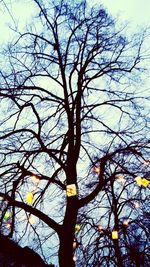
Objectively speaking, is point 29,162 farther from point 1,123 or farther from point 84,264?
point 84,264

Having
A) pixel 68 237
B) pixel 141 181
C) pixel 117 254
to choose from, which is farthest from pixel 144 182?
pixel 117 254

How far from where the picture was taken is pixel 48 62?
459 inches

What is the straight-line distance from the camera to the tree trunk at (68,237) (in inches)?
343

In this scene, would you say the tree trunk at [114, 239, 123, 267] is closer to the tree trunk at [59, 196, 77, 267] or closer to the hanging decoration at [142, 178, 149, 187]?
the hanging decoration at [142, 178, 149, 187]

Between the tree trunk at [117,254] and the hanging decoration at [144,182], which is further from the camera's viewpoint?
the tree trunk at [117,254]

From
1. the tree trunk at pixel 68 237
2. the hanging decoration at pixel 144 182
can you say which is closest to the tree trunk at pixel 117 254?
the hanging decoration at pixel 144 182

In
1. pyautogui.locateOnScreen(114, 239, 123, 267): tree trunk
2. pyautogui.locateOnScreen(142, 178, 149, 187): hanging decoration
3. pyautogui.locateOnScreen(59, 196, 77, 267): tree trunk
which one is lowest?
pyautogui.locateOnScreen(59, 196, 77, 267): tree trunk

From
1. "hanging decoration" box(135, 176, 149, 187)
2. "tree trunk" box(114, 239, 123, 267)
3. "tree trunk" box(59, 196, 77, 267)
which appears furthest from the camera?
"tree trunk" box(114, 239, 123, 267)

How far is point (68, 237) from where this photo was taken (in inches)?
352

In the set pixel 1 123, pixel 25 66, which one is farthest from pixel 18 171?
pixel 25 66

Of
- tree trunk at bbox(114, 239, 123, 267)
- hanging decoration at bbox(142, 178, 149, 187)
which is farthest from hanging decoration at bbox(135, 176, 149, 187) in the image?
tree trunk at bbox(114, 239, 123, 267)

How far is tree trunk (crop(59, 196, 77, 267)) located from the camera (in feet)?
28.6

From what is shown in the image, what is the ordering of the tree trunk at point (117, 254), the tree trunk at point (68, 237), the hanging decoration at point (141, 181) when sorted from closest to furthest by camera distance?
the tree trunk at point (68, 237)
the hanging decoration at point (141, 181)
the tree trunk at point (117, 254)

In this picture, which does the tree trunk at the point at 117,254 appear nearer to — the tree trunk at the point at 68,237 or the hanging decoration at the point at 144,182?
the hanging decoration at the point at 144,182
